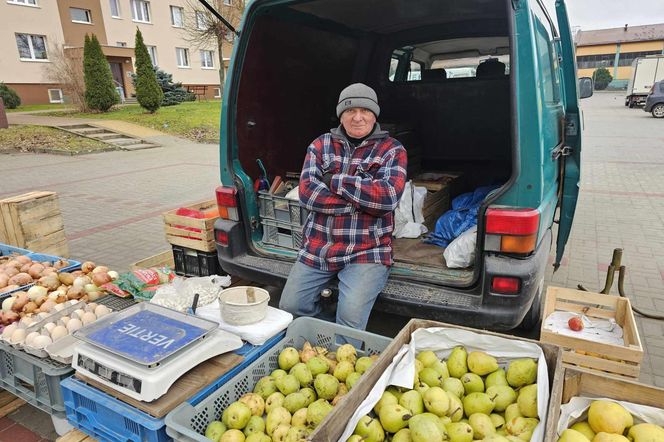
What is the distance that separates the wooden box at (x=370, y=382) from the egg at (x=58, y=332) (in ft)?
5.61

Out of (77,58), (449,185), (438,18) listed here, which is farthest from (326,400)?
(77,58)

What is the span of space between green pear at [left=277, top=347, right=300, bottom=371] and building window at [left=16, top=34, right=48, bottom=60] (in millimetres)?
29481

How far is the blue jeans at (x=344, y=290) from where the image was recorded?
2.71 meters

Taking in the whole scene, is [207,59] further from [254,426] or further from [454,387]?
[454,387]

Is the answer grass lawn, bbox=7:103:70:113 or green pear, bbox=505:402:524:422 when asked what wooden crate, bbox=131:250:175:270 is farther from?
grass lawn, bbox=7:103:70:113

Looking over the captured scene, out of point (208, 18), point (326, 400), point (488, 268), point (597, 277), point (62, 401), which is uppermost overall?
point (208, 18)

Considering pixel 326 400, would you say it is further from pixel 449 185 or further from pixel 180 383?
pixel 449 185

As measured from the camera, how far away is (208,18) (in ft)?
71.6

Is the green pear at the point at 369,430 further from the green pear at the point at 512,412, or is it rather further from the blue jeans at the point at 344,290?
the blue jeans at the point at 344,290

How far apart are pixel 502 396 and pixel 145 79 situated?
19.6m

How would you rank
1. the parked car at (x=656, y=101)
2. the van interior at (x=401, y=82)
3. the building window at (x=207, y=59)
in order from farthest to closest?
the building window at (x=207, y=59), the parked car at (x=656, y=101), the van interior at (x=401, y=82)

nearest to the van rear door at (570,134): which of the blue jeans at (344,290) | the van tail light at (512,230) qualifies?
the van tail light at (512,230)

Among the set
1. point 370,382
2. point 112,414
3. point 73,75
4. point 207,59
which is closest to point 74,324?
point 112,414

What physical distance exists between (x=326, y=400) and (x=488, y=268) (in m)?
1.13
